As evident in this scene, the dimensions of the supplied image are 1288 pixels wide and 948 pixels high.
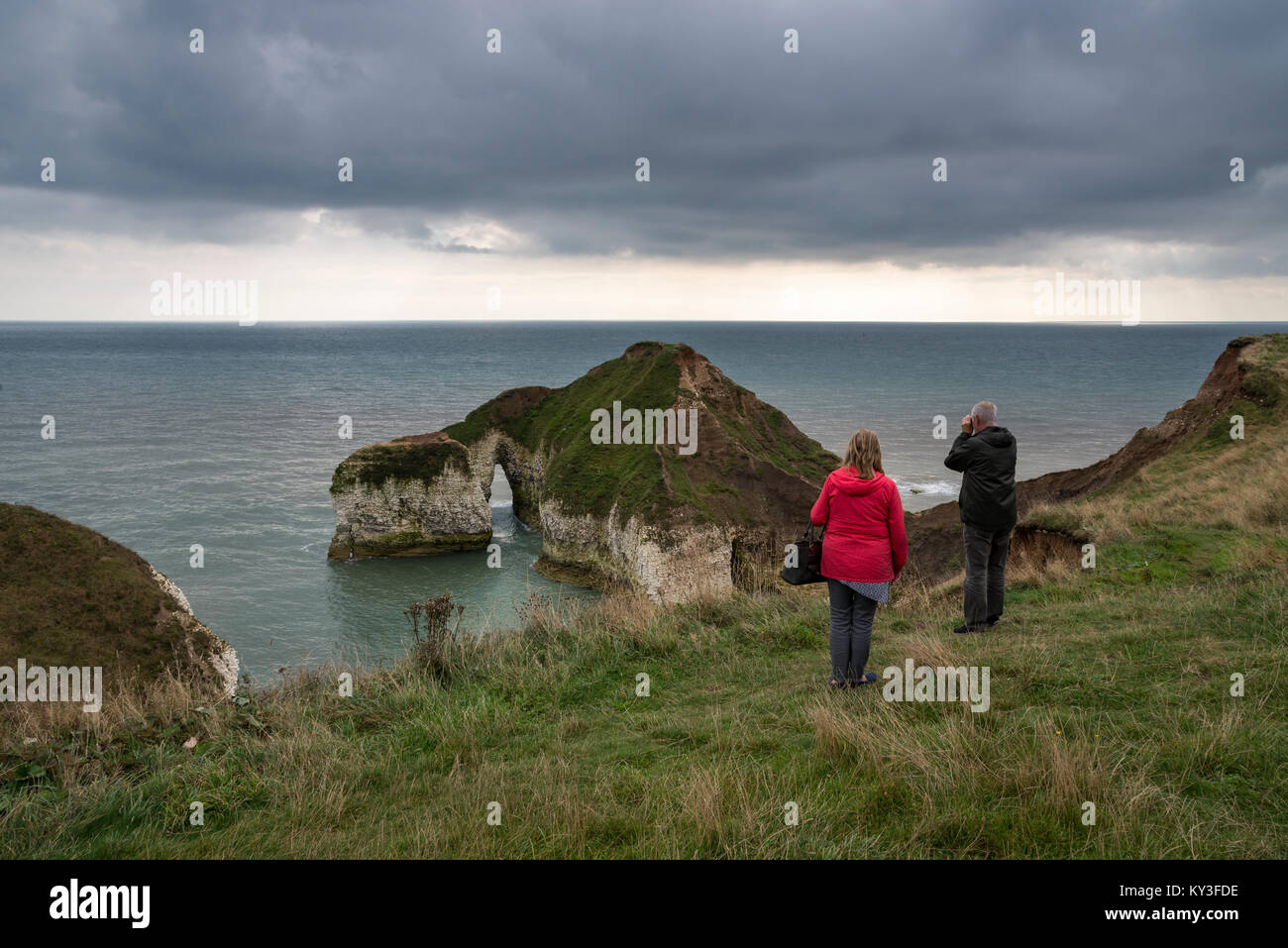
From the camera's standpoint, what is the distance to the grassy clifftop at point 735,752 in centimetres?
452

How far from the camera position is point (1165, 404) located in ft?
361

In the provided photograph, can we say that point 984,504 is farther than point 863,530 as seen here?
Yes

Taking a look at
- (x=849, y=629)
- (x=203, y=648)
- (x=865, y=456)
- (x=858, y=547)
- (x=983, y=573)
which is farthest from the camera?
(x=203, y=648)

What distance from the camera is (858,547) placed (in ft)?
24.1

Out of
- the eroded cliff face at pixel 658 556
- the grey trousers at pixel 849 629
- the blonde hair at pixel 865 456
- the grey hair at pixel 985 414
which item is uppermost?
the grey hair at pixel 985 414

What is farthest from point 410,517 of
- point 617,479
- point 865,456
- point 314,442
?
point 314,442

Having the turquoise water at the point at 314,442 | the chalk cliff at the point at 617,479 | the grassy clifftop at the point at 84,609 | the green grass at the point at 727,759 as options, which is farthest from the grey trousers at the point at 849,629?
→ the chalk cliff at the point at 617,479

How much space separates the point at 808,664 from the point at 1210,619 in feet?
15.4

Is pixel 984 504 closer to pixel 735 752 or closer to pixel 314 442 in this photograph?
pixel 735 752

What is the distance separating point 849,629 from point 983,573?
3.10 meters

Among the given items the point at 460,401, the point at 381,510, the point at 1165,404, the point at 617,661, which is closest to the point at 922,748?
the point at 617,661

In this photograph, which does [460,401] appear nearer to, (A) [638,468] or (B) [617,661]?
(A) [638,468]

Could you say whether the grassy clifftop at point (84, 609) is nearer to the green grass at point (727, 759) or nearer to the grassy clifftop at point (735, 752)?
the grassy clifftop at point (735, 752)

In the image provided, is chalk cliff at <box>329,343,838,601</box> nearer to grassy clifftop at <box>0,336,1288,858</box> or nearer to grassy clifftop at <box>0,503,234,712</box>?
grassy clifftop at <box>0,503,234,712</box>
